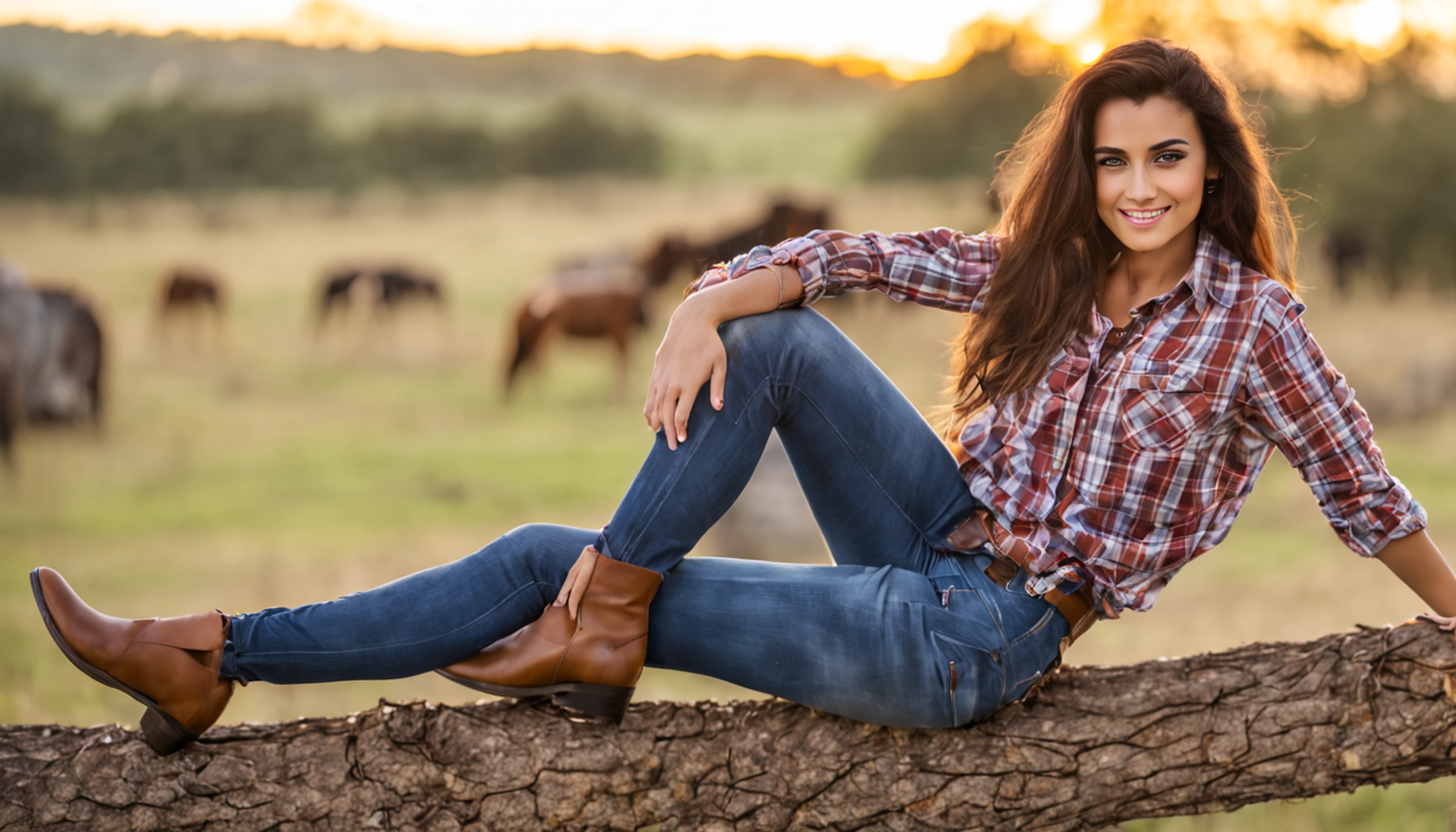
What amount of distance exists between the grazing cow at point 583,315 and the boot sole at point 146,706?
10.6 meters

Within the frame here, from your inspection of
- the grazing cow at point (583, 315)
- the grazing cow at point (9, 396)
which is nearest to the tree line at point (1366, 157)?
the grazing cow at point (583, 315)

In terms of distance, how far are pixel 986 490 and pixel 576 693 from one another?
102 centimetres

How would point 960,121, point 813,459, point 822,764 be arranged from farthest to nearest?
point 960,121
point 813,459
point 822,764

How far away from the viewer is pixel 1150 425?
2.12 metres

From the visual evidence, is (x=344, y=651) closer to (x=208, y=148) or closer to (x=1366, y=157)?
(x=1366, y=157)

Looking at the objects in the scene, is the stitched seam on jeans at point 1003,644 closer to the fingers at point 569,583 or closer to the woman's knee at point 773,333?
the woman's knee at point 773,333

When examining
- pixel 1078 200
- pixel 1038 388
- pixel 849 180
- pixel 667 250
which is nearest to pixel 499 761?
pixel 1038 388

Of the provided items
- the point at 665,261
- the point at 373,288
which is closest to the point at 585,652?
the point at 373,288

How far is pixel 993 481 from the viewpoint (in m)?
2.37

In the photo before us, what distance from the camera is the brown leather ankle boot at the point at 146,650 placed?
2.03 m

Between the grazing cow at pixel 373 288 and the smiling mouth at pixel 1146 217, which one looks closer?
the smiling mouth at pixel 1146 217

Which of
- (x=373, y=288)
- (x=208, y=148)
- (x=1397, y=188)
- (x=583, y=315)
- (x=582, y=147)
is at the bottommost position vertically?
(x=583, y=315)

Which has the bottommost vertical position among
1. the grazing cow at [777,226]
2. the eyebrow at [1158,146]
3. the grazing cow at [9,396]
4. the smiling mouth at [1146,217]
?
the smiling mouth at [1146,217]

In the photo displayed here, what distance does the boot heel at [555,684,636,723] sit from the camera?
2143 millimetres
